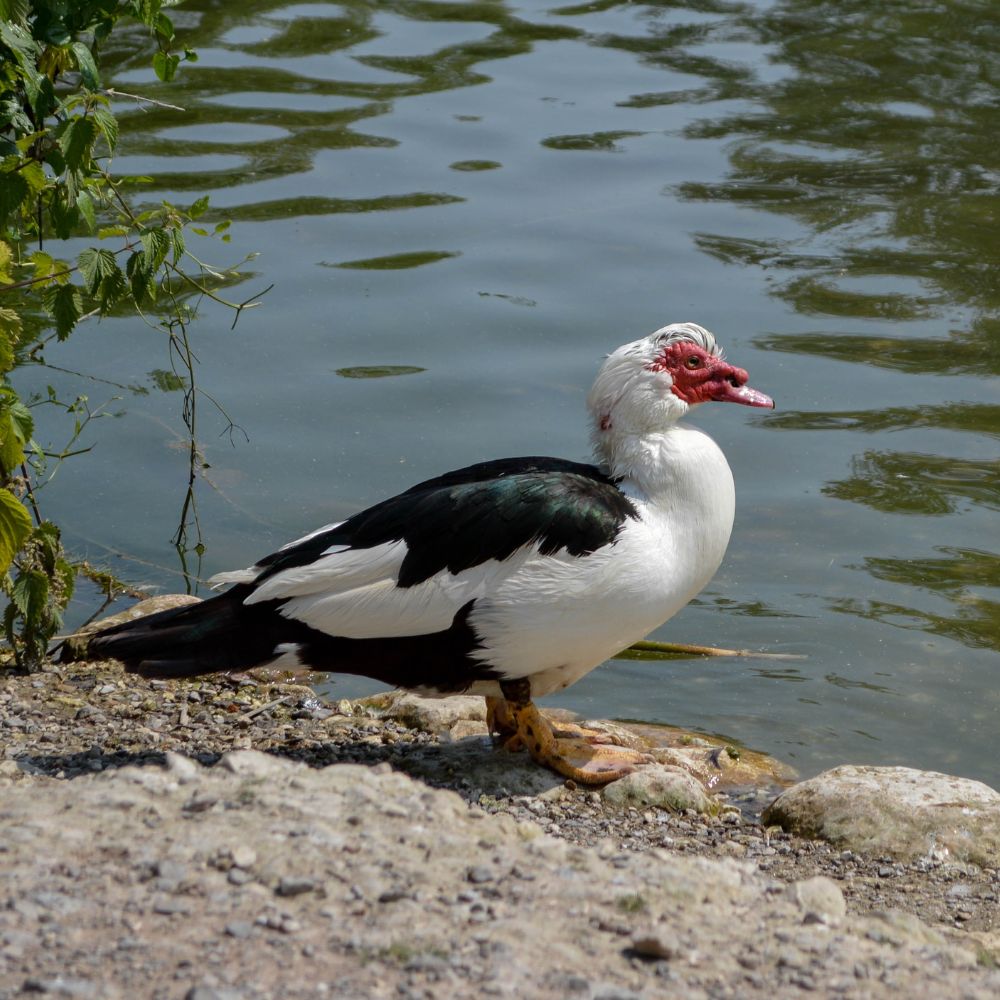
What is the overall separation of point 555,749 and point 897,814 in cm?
113

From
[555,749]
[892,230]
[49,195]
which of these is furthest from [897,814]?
[892,230]

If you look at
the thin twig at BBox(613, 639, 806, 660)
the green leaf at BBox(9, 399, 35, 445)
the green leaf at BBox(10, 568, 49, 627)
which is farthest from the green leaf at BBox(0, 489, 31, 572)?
the thin twig at BBox(613, 639, 806, 660)

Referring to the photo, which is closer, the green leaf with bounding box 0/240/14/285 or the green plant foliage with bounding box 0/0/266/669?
the green plant foliage with bounding box 0/0/266/669

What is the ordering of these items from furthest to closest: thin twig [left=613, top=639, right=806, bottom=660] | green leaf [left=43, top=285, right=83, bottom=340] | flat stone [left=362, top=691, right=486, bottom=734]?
1. thin twig [left=613, top=639, right=806, bottom=660]
2. flat stone [left=362, top=691, right=486, bottom=734]
3. green leaf [left=43, top=285, right=83, bottom=340]

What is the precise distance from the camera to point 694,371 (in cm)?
541

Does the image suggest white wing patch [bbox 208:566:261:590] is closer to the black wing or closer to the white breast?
the black wing

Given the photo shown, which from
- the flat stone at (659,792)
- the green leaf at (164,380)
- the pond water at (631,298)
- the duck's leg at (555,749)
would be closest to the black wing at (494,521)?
the duck's leg at (555,749)

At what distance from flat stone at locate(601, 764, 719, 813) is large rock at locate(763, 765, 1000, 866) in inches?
9.6

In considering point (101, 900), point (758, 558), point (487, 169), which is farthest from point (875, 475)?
point (101, 900)

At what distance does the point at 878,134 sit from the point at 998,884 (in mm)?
8551

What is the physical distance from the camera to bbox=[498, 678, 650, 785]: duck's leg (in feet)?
17.2

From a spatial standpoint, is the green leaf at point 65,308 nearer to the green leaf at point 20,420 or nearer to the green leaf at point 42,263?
the green leaf at point 42,263

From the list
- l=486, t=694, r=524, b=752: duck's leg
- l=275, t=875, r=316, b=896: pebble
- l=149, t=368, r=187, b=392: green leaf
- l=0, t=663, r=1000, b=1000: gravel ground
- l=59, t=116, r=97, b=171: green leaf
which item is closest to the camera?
l=0, t=663, r=1000, b=1000: gravel ground

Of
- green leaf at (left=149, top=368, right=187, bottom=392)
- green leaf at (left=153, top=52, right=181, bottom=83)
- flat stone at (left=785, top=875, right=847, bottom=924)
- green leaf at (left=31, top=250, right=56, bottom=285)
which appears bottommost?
green leaf at (left=149, top=368, right=187, bottom=392)
